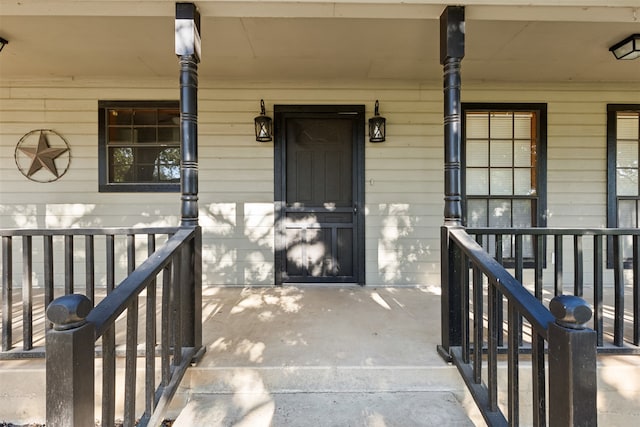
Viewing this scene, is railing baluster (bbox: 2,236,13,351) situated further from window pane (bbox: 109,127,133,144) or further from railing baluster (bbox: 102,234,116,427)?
window pane (bbox: 109,127,133,144)

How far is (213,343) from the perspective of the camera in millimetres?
2234

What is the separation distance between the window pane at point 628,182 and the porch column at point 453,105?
10.1 feet

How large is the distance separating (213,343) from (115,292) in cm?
109

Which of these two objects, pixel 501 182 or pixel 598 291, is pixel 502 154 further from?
pixel 598 291

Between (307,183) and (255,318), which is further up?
(307,183)

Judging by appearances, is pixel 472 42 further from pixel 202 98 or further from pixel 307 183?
pixel 202 98

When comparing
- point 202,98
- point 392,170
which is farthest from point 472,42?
point 202,98

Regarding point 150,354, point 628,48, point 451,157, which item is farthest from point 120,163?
point 628,48

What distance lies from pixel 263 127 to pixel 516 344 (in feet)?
9.83

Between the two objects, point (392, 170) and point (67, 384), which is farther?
point (392, 170)

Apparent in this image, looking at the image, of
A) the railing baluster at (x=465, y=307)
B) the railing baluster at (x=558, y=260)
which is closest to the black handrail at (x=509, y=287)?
the railing baluster at (x=465, y=307)

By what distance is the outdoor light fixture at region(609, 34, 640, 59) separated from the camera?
9.05 feet

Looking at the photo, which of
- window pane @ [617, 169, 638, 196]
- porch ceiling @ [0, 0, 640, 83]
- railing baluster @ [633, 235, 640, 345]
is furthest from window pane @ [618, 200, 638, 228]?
railing baluster @ [633, 235, 640, 345]

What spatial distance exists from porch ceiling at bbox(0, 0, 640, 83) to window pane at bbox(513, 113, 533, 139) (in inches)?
15.5
